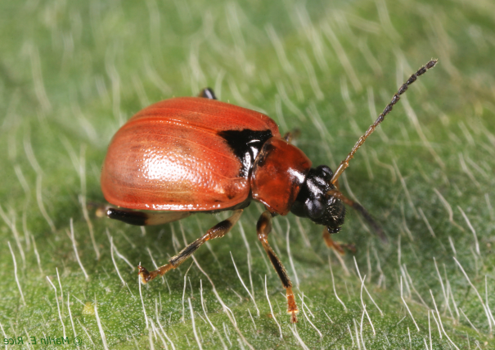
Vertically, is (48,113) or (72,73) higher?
(72,73)

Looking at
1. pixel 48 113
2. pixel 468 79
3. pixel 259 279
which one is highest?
pixel 468 79

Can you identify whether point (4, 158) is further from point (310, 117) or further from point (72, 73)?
point (310, 117)

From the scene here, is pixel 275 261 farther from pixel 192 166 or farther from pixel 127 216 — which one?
pixel 127 216

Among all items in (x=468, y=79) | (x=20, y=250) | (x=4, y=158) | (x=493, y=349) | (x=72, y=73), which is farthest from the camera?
(x=72, y=73)

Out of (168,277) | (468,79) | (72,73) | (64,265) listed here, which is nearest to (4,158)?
(72,73)

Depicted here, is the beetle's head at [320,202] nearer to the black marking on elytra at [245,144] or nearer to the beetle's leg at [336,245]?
the beetle's leg at [336,245]

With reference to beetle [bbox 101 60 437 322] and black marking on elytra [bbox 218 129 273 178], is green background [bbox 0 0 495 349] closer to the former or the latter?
beetle [bbox 101 60 437 322]

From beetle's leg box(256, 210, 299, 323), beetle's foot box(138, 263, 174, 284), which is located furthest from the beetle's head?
beetle's foot box(138, 263, 174, 284)
